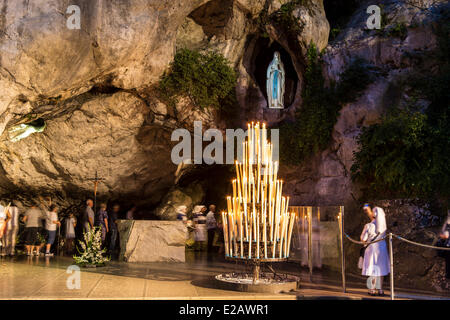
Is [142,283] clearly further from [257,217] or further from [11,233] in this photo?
[11,233]

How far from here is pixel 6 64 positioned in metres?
8.27

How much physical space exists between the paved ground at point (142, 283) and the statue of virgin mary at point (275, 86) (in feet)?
14.7

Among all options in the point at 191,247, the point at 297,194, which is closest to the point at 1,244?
the point at 191,247

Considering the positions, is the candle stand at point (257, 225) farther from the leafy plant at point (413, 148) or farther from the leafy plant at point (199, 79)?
the leafy plant at point (199, 79)

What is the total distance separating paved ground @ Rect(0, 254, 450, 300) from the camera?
6.28 meters

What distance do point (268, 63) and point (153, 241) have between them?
637 cm

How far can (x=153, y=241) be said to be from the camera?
419 inches

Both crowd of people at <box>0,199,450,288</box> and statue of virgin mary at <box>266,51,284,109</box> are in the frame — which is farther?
statue of virgin mary at <box>266,51,284,109</box>

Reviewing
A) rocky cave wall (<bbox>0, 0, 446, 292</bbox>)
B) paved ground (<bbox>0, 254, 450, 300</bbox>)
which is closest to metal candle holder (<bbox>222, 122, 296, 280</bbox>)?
paved ground (<bbox>0, 254, 450, 300</bbox>)

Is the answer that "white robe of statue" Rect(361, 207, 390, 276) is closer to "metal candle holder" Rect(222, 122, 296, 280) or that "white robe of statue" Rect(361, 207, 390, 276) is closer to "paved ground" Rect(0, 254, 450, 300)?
"paved ground" Rect(0, 254, 450, 300)

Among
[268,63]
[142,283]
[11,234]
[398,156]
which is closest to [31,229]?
[11,234]

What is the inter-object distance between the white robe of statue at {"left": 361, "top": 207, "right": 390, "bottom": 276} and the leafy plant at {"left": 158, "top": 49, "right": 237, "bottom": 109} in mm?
6236

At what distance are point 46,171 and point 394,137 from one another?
9821 mm

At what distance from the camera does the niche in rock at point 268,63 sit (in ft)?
43.2
